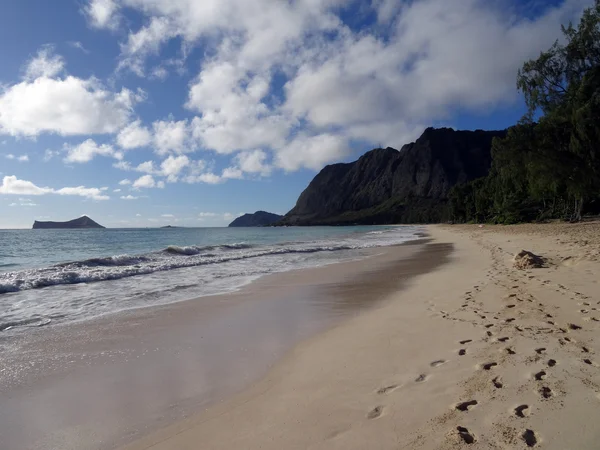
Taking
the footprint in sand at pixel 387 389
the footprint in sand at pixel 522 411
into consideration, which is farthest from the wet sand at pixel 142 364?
the footprint in sand at pixel 522 411

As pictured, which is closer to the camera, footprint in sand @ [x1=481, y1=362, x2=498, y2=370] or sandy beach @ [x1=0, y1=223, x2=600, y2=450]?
sandy beach @ [x1=0, y1=223, x2=600, y2=450]

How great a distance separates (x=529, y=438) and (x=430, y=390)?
101cm

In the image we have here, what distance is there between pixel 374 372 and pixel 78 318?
6.89 m

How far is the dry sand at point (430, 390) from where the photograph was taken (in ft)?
9.34

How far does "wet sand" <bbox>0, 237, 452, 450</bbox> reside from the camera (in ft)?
11.5

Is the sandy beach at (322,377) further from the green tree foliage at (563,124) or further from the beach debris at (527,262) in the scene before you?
the green tree foliage at (563,124)

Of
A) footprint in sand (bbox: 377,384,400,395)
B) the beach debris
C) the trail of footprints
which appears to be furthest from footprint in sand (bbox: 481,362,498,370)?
the beach debris

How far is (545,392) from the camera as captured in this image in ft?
10.8

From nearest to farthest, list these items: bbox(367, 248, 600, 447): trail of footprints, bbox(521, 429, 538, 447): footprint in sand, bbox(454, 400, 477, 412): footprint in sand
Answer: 1. bbox(521, 429, 538, 447): footprint in sand
2. bbox(367, 248, 600, 447): trail of footprints
3. bbox(454, 400, 477, 412): footprint in sand

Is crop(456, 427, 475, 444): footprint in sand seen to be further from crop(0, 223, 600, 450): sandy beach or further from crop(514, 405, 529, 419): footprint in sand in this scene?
crop(514, 405, 529, 419): footprint in sand

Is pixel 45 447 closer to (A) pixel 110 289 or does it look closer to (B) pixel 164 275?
(A) pixel 110 289

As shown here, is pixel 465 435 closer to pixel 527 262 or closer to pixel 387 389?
Result: pixel 387 389

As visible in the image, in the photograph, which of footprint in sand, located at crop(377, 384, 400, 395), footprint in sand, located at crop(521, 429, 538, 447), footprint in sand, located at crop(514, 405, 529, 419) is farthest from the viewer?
footprint in sand, located at crop(377, 384, 400, 395)

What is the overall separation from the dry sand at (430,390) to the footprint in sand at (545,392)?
2 cm
